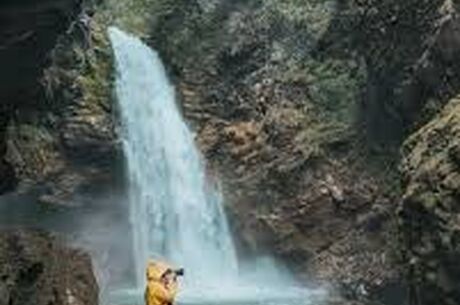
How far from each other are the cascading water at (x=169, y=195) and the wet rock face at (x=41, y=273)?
13012mm

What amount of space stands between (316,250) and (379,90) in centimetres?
540

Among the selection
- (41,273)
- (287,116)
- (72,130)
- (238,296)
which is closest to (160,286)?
(41,273)

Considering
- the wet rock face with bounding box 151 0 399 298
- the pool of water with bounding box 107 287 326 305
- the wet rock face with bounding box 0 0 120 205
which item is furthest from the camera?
the wet rock face with bounding box 151 0 399 298

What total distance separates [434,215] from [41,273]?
335 inches

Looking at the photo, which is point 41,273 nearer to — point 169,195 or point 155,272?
point 155,272

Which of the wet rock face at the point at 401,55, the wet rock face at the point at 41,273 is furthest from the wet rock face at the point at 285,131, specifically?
the wet rock face at the point at 41,273

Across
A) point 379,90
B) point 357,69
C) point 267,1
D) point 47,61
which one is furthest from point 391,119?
point 47,61

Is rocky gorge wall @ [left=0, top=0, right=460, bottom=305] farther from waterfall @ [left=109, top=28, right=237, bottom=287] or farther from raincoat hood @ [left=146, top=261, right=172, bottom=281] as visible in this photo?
raincoat hood @ [left=146, top=261, right=172, bottom=281]

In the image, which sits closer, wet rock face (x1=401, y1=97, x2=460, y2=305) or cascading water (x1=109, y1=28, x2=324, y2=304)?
wet rock face (x1=401, y1=97, x2=460, y2=305)

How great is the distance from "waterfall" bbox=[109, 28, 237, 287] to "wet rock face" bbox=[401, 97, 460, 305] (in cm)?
1168

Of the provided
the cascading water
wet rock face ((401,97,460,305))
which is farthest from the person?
the cascading water

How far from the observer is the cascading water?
32625 millimetres

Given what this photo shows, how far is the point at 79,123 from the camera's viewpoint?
104 feet

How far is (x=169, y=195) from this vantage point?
33750mm
